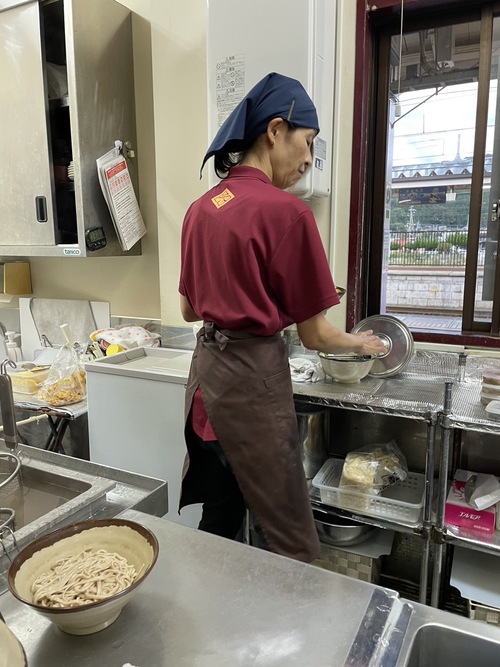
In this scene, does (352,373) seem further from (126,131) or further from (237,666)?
(126,131)

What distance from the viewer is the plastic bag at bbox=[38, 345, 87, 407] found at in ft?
6.74

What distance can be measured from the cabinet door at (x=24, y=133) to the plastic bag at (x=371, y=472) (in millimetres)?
1614

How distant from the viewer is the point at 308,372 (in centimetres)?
177

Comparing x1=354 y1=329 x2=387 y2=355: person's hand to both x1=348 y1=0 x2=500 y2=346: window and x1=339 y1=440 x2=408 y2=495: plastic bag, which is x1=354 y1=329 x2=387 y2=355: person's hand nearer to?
x1=339 y1=440 x2=408 y2=495: plastic bag

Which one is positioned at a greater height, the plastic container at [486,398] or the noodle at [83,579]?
the noodle at [83,579]

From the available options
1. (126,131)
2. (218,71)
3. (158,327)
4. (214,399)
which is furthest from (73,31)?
(214,399)

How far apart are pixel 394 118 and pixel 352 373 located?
3.47ft

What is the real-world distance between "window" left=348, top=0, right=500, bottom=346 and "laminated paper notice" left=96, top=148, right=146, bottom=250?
103 centimetres

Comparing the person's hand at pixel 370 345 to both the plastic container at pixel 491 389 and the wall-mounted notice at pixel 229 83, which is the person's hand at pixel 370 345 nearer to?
the plastic container at pixel 491 389

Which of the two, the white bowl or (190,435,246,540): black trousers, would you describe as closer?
(190,435,246,540): black trousers

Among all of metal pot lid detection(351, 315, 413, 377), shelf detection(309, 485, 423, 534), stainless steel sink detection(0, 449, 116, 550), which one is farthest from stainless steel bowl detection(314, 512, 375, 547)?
stainless steel sink detection(0, 449, 116, 550)

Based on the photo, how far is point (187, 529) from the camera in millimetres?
881

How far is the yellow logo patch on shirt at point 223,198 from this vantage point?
48.9 inches

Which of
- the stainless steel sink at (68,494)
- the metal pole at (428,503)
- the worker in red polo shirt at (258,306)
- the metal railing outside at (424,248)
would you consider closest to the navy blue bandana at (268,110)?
the worker in red polo shirt at (258,306)
